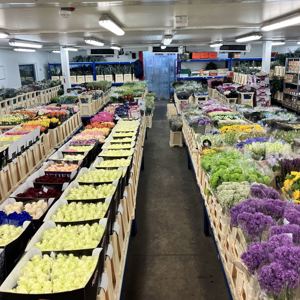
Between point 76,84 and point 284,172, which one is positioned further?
point 76,84

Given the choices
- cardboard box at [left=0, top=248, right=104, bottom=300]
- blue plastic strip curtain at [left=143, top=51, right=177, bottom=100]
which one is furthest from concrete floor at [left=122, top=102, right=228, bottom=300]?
blue plastic strip curtain at [left=143, top=51, right=177, bottom=100]

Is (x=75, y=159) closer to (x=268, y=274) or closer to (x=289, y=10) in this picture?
(x=268, y=274)

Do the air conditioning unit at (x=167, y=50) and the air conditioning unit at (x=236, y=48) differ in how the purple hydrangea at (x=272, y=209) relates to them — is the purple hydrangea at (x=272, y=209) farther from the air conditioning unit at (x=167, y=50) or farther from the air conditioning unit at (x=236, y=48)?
the air conditioning unit at (x=167, y=50)

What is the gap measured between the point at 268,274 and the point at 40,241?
71.2 inches

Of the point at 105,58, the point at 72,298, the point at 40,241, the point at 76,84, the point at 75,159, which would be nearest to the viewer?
the point at 72,298

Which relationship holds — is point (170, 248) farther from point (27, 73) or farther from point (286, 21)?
point (27, 73)

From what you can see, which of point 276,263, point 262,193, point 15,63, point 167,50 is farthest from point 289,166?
point 15,63

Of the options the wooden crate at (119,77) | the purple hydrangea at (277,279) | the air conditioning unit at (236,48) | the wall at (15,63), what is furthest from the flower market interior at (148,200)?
the wall at (15,63)

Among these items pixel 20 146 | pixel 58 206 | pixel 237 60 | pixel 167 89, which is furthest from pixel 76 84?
pixel 58 206

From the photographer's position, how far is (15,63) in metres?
18.2

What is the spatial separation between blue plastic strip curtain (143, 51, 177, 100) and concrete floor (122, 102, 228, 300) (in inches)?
558

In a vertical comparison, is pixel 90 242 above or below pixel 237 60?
below

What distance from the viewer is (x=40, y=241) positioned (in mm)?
2738

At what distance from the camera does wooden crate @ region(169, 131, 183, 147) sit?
961 centimetres
